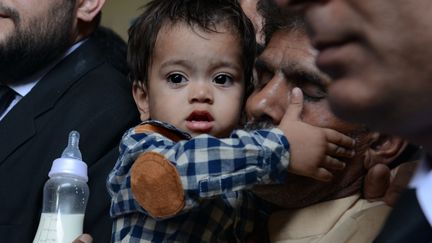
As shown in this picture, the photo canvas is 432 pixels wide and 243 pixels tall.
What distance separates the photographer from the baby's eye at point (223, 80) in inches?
54.8

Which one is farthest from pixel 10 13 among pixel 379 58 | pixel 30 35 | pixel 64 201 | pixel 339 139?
pixel 379 58

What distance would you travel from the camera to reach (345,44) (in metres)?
0.62

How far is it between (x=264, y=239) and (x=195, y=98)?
29 centimetres

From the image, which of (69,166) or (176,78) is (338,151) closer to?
(176,78)

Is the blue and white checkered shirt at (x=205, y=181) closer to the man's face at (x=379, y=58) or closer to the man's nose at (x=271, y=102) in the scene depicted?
the man's nose at (x=271, y=102)

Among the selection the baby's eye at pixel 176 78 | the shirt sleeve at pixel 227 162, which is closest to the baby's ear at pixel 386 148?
the shirt sleeve at pixel 227 162

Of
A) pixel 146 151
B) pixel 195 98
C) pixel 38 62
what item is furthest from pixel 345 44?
pixel 38 62

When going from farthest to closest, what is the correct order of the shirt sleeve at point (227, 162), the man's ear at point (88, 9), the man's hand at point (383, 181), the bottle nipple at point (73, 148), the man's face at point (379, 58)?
the man's ear at point (88, 9), the bottle nipple at point (73, 148), the man's hand at point (383, 181), the shirt sleeve at point (227, 162), the man's face at point (379, 58)

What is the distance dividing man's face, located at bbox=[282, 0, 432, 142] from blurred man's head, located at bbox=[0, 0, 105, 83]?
1.47 metres

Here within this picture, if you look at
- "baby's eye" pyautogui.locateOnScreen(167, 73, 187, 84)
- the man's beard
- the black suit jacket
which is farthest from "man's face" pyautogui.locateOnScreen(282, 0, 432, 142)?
the man's beard

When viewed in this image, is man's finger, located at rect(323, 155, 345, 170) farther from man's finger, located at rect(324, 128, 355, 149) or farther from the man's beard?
the man's beard

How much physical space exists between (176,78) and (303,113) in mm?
264

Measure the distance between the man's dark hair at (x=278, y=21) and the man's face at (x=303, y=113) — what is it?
0.03 m

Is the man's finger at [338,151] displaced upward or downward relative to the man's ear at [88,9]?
upward
